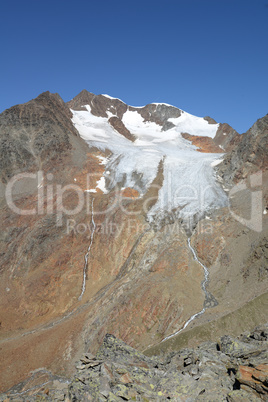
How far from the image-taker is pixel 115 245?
139 feet

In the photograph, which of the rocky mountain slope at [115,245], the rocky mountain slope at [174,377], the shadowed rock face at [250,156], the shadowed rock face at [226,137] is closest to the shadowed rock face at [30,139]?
the rocky mountain slope at [115,245]

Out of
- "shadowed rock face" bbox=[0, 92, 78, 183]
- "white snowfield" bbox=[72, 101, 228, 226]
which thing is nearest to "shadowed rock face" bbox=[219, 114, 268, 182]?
"white snowfield" bbox=[72, 101, 228, 226]

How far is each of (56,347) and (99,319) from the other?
5629 millimetres

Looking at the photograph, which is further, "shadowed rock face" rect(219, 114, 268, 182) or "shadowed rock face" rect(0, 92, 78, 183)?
"shadowed rock face" rect(0, 92, 78, 183)

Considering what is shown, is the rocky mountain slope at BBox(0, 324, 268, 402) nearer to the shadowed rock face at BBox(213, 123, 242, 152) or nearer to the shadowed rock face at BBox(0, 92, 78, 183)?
the shadowed rock face at BBox(0, 92, 78, 183)

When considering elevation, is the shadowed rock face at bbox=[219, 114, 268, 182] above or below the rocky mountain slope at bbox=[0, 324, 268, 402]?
above

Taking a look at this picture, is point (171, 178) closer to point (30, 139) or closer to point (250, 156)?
point (250, 156)

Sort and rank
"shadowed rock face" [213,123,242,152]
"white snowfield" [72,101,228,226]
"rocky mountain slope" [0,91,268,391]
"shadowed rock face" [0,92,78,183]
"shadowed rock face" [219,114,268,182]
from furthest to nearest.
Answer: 1. "shadowed rock face" [213,123,242,152]
2. "shadowed rock face" [0,92,78,183]
3. "shadowed rock face" [219,114,268,182]
4. "white snowfield" [72,101,228,226]
5. "rocky mountain slope" [0,91,268,391]

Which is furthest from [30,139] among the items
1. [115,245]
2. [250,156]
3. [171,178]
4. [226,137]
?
[226,137]

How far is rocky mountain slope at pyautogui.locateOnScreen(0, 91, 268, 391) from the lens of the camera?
88.8 ft

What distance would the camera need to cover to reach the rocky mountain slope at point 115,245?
88.8ft

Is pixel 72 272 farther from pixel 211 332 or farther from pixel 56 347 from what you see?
pixel 211 332

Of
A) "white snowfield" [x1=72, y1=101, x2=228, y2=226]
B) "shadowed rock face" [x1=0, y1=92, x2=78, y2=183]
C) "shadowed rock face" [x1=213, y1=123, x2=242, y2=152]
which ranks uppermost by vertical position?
"shadowed rock face" [x1=213, y1=123, x2=242, y2=152]

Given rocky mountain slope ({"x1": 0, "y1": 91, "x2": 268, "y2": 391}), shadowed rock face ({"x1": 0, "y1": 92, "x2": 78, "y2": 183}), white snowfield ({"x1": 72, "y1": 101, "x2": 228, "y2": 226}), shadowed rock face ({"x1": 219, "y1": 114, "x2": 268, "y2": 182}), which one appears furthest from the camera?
shadowed rock face ({"x1": 0, "y1": 92, "x2": 78, "y2": 183})
